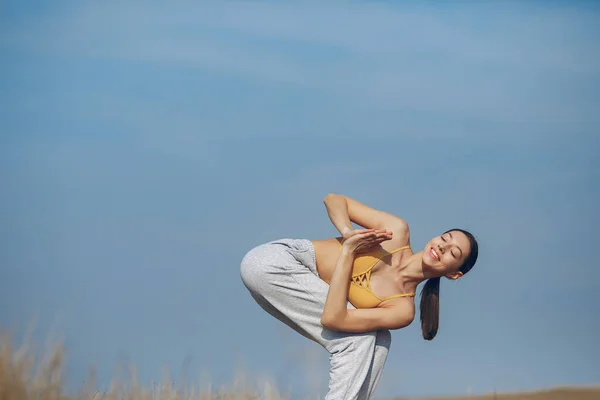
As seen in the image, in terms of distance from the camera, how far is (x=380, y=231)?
454cm

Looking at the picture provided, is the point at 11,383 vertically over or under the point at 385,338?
under

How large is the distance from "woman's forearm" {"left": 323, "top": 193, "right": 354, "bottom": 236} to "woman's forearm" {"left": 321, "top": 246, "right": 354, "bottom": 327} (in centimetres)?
16

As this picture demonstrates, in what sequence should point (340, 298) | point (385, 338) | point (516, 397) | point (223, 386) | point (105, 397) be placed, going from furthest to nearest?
point (516, 397) < point (223, 386) < point (105, 397) < point (385, 338) < point (340, 298)

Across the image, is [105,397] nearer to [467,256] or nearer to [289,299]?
[289,299]

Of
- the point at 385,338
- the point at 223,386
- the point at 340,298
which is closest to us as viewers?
the point at 340,298

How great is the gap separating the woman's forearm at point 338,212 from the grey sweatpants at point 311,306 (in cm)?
22

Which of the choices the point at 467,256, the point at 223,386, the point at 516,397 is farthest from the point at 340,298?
the point at 516,397

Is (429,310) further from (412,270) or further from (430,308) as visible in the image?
(412,270)

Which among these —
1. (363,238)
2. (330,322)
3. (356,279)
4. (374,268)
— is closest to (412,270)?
(374,268)

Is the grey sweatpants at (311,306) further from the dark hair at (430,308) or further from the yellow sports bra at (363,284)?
the dark hair at (430,308)

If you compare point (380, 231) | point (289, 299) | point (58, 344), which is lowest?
point (58, 344)

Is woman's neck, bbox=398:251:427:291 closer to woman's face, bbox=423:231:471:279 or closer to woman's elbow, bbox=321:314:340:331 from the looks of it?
woman's face, bbox=423:231:471:279

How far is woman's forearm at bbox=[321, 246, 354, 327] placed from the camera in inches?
178

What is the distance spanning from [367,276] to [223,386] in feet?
5.10
